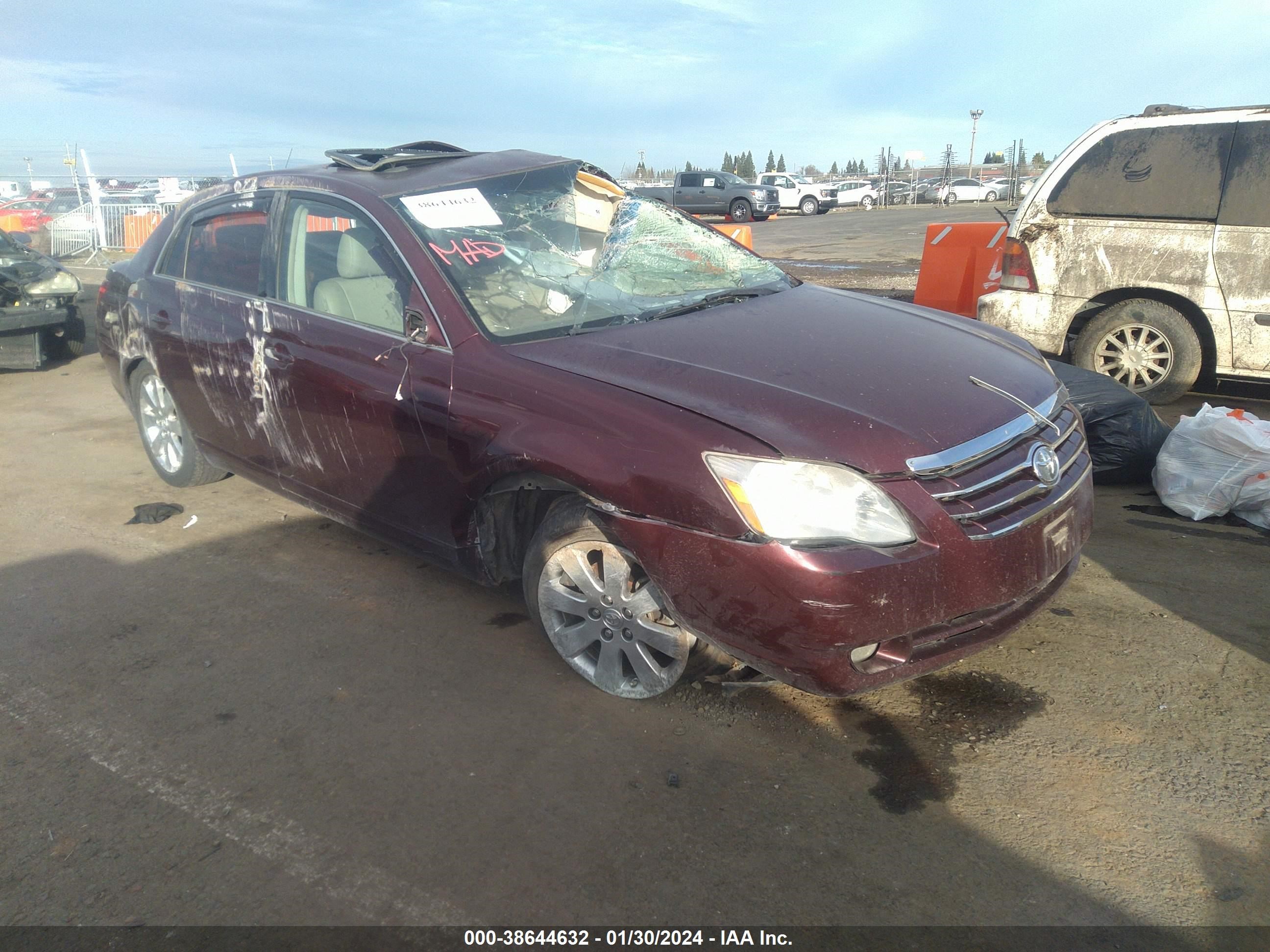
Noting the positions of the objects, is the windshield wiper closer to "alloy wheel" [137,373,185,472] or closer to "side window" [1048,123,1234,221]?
"alloy wheel" [137,373,185,472]

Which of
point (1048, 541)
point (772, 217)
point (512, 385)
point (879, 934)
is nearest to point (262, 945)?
point (879, 934)

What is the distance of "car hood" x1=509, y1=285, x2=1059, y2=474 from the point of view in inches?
105

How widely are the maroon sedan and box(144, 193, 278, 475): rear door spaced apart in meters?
0.02

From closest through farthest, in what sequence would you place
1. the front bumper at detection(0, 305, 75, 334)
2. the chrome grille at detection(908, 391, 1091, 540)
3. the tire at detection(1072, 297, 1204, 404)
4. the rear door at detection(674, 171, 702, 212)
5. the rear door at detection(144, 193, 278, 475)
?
the chrome grille at detection(908, 391, 1091, 540) < the rear door at detection(144, 193, 278, 475) < the tire at detection(1072, 297, 1204, 404) < the front bumper at detection(0, 305, 75, 334) < the rear door at detection(674, 171, 702, 212)

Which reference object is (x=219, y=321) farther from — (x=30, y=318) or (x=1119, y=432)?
(x=30, y=318)

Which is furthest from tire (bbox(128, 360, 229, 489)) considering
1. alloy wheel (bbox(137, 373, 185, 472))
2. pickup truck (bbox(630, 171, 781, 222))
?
pickup truck (bbox(630, 171, 781, 222))

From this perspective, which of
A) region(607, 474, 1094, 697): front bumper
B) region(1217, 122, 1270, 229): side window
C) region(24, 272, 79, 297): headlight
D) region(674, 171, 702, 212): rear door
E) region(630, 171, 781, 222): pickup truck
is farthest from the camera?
region(674, 171, 702, 212): rear door

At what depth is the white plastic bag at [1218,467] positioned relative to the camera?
14.4 ft

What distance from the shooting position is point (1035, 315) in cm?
632

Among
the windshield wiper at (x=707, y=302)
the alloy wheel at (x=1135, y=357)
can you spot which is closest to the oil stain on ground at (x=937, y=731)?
the windshield wiper at (x=707, y=302)

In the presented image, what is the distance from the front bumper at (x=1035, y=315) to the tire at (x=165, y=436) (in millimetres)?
4974

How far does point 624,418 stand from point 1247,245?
4.85m

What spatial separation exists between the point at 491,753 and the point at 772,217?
33.4m

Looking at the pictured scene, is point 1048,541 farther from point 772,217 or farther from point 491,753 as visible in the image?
point 772,217
